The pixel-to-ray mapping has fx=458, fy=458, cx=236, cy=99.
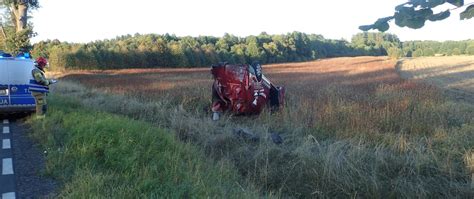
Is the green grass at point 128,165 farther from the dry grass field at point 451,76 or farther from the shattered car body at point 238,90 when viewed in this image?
the dry grass field at point 451,76

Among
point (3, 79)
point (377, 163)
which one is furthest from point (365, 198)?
point (3, 79)

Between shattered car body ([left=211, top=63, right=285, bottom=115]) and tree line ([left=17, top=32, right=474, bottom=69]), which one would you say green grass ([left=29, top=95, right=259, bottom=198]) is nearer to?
shattered car body ([left=211, top=63, right=285, bottom=115])

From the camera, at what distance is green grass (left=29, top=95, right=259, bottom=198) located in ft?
16.9

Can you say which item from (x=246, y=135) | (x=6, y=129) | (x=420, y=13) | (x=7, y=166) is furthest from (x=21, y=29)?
(x=420, y=13)

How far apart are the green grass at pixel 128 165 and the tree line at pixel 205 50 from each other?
12630 millimetres

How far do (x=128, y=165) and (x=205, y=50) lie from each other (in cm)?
7128

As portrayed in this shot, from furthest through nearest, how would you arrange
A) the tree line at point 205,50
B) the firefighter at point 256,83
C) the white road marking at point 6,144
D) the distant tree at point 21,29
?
the tree line at point 205,50, the distant tree at point 21,29, the firefighter at point 256,83, the white road marking at point 6,144

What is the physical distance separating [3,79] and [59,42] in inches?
1982

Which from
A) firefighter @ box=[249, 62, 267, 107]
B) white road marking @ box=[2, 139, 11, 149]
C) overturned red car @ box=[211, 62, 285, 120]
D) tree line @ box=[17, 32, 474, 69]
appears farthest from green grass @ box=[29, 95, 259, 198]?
tree line @ box=[17, 32, 474, 69]

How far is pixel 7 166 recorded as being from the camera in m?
6.66

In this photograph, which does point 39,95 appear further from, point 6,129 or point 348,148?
point 348,148

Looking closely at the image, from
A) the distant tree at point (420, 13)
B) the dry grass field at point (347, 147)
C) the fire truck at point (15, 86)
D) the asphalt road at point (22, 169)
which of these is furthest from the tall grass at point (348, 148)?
the distant tree at point (420, 13)

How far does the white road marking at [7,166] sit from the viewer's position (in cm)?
632

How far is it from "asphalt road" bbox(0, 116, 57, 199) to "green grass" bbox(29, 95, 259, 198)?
17 cm
